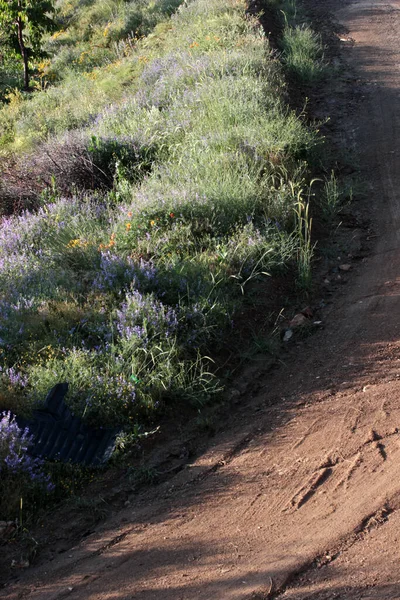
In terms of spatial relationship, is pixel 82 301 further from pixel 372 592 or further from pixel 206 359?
pixel 372 592

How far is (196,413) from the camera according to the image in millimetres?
4406

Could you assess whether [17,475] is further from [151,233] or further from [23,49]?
[23,49]

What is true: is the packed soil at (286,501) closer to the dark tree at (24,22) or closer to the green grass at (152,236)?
the green grass at (152,236)

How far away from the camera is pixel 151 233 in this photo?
591cm

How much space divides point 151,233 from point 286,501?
306 centimetres

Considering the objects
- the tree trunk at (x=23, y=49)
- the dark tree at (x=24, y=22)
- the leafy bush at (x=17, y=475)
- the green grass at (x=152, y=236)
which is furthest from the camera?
the tree trunk at (x=23, y=49)

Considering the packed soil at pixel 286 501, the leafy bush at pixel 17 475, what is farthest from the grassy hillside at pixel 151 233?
the packed soil at pixel 286 501

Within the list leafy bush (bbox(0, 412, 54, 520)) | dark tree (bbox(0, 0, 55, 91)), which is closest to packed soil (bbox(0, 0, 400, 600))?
leafy bush (bbox(0, 412, 54, 520))

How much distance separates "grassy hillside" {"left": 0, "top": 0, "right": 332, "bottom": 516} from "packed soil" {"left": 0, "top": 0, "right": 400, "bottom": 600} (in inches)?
20.7

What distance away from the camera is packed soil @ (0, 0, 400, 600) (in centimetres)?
301

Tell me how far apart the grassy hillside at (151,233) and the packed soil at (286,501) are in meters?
0.52

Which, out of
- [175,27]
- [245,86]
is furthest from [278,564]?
[175,27]

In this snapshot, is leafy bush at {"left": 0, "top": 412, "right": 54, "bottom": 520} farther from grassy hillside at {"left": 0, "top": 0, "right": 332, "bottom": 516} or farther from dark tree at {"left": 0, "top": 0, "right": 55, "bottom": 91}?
dark tree at {"left": 0, "top": 0, "right": 55, "bottom": 91}

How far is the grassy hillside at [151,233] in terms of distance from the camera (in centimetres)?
445
